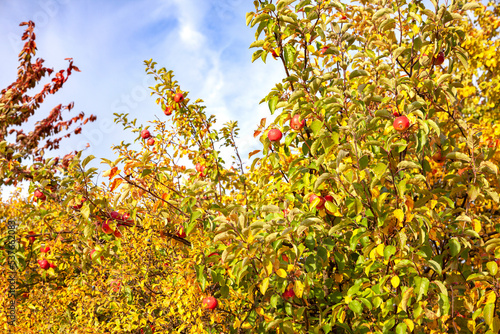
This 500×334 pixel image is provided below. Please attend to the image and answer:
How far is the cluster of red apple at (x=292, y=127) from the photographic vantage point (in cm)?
266

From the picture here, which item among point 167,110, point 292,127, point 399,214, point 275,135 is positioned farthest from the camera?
point 167,110

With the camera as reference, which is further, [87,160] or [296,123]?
[87,160]

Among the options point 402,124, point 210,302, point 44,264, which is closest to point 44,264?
point 44,264

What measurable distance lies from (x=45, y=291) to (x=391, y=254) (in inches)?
167

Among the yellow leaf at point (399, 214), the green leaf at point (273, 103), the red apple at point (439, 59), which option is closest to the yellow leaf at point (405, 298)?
the yellow leaf at point (399, 214)

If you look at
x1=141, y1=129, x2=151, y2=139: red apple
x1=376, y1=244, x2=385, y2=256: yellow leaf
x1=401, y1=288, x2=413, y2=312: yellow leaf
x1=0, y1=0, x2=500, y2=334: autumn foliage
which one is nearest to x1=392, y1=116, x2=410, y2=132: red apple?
x1=0, y1=0, x2=500, y2=334: autumn foliage

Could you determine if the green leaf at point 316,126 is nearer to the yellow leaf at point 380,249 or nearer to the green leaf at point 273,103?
the green leaf at point 273,103

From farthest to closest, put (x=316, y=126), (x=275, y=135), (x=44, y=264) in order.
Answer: (x=44, y=264), (x=275, y=135), (x=316, y=126)

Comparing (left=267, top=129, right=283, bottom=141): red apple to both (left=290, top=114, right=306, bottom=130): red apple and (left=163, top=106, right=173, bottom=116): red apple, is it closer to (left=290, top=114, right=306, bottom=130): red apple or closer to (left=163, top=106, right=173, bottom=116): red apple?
(left=290, top=114, right=306, bottom=130): red apple

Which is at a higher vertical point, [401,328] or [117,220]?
[117,220]

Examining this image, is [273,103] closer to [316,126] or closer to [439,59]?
[316,126]

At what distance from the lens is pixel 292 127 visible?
2.71 m

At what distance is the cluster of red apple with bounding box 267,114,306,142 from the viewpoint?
2.66 meters

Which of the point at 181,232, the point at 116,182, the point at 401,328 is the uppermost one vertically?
the point at 116,182
